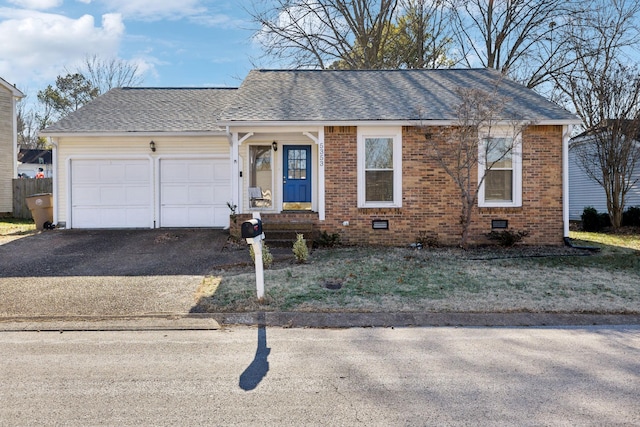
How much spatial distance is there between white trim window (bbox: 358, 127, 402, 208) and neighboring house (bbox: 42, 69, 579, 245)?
0.03 meters

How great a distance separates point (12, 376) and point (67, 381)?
567mm

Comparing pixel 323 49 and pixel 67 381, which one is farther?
pixel 323 49

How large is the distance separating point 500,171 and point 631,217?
26.0 feet

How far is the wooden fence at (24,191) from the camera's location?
18781 millimetres

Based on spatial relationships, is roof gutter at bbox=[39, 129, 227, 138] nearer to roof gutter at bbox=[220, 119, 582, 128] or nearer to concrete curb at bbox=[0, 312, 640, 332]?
roof gutter at bbox=[220, 119, 582, 128]

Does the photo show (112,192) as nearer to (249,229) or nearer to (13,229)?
(13,229)

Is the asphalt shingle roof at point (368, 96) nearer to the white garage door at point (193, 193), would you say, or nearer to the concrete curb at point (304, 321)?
the white garage door at point (193, 193)

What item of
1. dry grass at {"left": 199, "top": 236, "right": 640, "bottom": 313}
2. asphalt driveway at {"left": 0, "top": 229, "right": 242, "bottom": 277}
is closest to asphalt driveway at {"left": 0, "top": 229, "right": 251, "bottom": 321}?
asphalt driveway at {"left": 0, "top": 229, "right": 242, "bottom": 277}

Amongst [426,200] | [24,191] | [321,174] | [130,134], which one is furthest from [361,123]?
[24,191]

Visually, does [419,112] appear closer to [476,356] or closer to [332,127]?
[332,127]

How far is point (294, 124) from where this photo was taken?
11.2m

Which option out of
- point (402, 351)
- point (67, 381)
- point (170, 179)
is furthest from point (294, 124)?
point (67, 381)

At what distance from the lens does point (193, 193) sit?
13805 millimetres

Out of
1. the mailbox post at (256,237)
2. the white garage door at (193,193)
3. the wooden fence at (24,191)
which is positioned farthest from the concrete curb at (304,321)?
the wooden fence at (24,191)
